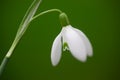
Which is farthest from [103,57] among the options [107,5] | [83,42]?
[83,42]

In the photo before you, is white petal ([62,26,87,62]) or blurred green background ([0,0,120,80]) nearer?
white petal ([62,26,87,62])

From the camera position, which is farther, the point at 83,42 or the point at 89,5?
the point at 89,5

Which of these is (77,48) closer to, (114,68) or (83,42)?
(83,42)

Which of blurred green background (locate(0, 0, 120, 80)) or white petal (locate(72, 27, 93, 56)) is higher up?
blurred green background (locate(0, 0, 120, 80))

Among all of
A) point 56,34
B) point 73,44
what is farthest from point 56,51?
point 56,34

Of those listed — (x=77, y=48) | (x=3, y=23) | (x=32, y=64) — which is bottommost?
(x=77, y=48)

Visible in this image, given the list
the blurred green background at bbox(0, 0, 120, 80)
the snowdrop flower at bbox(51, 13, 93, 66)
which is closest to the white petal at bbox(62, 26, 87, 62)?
the snowdrop flower at bbox(51, 13, 93, 66)

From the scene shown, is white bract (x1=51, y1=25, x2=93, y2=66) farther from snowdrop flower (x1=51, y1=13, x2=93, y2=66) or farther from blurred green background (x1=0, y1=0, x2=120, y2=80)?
blurred green background (x1=0, y1=0, x2=120, y2=80)
